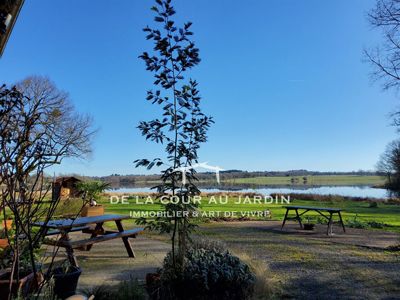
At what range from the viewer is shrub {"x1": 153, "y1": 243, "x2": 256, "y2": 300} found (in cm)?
351

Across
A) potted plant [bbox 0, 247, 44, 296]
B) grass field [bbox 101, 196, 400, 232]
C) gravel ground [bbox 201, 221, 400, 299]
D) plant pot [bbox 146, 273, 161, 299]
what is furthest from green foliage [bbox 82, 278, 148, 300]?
grass field [bbox 101, 196, 400, 232]

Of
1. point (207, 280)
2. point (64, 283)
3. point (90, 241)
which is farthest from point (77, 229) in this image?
point (207, 280)

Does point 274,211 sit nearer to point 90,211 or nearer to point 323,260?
point 90,211

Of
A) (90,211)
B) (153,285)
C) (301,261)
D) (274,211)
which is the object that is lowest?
(274,211)

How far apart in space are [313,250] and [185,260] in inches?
167

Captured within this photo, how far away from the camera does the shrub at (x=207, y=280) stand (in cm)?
351

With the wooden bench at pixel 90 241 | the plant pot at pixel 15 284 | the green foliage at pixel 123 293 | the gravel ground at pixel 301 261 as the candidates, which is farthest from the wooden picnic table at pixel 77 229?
the green foliage at pixel 123 293

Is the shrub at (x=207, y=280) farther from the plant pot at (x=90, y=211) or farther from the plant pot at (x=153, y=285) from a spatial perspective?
the plant pot at (x=90, y=211)

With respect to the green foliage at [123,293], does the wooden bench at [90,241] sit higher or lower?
higher

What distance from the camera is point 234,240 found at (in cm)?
827

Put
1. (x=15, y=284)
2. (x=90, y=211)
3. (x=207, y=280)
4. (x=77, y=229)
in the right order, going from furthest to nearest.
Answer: (x=90, y=211), (x=77, y=229), (x=207, y=280), (x=15, y=284)

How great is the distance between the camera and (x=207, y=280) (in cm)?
352

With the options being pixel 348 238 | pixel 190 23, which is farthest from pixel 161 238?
pixel 190 23

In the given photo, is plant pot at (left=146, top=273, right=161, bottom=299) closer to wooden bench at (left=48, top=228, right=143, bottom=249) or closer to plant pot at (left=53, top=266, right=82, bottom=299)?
plant pot at (left=53, top=266, right=82, bottom=299)
